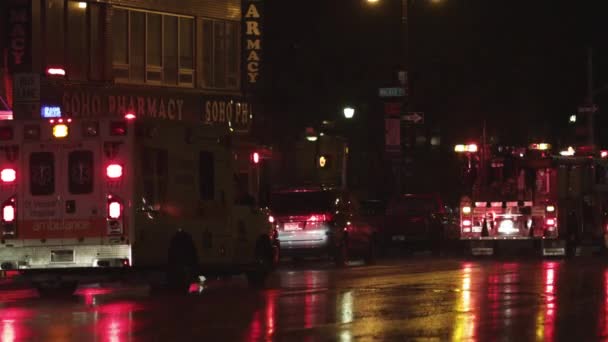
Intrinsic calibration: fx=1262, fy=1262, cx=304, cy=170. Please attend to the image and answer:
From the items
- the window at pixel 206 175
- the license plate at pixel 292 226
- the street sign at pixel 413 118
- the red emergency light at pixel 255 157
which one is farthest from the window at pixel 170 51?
the window at pixel 206 175

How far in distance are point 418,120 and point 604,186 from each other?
5940 millimetres

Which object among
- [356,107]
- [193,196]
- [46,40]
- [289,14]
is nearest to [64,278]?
[193,196]

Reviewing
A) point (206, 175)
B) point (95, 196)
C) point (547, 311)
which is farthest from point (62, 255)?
point (547, 311)

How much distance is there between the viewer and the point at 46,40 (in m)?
33.3

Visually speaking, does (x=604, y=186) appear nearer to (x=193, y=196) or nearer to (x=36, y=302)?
(x=193, y=196)

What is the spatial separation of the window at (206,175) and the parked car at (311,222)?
8.03 meters

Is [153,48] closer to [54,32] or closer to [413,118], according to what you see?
[54,32]

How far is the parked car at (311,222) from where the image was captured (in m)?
28.4

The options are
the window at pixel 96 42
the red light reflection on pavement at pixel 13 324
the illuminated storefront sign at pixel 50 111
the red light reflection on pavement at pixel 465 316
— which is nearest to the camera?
the red light reflection on pavement at pixel 465 316

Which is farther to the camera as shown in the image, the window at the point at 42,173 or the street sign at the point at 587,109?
the street sign at the point at 587,109

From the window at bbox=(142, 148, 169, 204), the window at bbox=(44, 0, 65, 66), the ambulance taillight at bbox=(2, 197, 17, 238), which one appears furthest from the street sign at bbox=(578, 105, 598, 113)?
the ambulance taillight at bbox=(2, 197, 17, 238)

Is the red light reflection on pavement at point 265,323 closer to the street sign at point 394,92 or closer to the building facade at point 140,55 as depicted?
the building facade at point 140,55

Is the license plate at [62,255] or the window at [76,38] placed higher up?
the window at [76,38]

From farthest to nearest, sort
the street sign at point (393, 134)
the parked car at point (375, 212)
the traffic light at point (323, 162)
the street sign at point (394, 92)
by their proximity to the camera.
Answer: the traffic light at point (323, 162), the street sign at point (393, 134), the street sign at point (394, 92), the parked car at point (375, 212)
